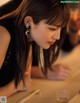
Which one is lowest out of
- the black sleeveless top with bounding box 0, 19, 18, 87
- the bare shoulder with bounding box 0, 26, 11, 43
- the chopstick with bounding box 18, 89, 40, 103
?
the chopstick with bounding box 18, 89, 40, 103

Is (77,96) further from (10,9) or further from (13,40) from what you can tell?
(10,9)

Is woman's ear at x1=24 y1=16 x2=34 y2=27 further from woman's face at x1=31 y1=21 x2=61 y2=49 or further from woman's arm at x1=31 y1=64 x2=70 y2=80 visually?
woman's arm at x1=31 y1=64 x2=70 y2=80

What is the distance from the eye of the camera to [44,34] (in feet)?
3.44

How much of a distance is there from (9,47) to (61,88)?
10.2 inches

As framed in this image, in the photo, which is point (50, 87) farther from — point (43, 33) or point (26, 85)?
point (43, 33)

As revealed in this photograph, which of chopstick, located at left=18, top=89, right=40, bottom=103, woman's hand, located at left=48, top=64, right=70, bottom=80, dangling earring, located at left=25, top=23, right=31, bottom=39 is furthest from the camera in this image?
woman's hand, located at left=48, top=64, right=70, bottom=80

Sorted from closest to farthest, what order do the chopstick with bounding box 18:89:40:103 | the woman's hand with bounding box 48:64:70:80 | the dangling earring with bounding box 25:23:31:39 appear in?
the chopstick with bounding box 18:89:40:103, the dangling earring with bounding box 25:23:31:39, the woman's hand with bounding box 48:64:70:80

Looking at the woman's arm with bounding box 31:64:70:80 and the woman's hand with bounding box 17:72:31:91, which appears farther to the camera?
the woman's arm with bounding box 31:64:70:80

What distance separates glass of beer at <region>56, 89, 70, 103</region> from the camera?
0.93m

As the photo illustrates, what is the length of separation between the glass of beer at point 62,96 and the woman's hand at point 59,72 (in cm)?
14

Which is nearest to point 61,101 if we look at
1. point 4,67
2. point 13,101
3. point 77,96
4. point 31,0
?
point 77,96

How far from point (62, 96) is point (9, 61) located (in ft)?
0.83

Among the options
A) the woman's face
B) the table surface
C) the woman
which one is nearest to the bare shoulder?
the woman

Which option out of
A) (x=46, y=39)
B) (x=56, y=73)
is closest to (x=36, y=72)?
(x=56, y=73)
